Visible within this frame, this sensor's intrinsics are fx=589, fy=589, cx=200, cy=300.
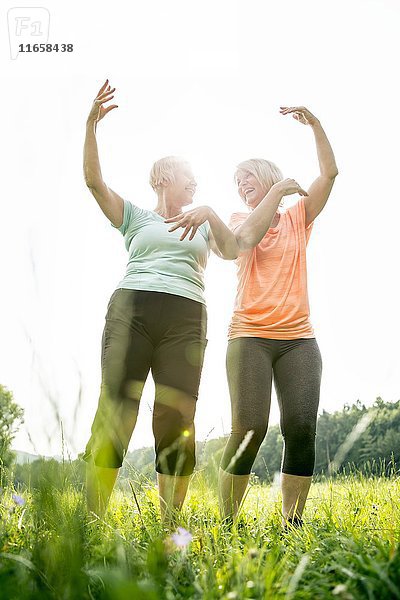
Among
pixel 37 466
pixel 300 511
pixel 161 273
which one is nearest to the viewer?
pixel 37 466

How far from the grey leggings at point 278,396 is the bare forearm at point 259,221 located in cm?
49

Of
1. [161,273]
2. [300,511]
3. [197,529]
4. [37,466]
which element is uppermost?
[161,273]

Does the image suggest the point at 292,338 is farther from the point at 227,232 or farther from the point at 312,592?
the point at 312,592

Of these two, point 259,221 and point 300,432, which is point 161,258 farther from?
point 300,432

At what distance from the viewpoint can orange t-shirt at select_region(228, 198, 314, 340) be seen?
288cm

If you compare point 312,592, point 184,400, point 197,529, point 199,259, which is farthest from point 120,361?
point 312,592

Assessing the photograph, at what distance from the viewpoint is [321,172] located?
3.15 metres

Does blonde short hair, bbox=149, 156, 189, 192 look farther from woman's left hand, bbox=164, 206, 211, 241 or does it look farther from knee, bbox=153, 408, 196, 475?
knee, bbox=153, 408, 196, 475

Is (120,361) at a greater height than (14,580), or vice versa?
(120,361)

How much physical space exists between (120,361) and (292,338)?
84 cm

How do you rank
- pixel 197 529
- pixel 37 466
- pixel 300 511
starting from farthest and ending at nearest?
pixel 300 511
pixel 197 529
pixel 37 466

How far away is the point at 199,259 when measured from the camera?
2.97m

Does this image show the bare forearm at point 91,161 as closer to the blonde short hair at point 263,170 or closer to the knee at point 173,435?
the blonde short hair at point 263,170

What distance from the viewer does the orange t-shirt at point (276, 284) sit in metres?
2.88
